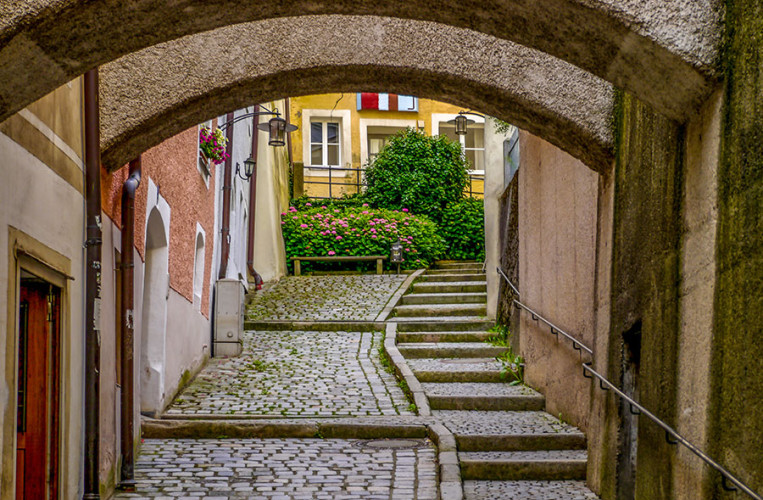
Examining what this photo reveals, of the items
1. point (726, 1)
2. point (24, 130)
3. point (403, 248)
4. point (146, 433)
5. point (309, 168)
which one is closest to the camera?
point (726, 1)

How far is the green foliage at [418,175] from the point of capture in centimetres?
2444

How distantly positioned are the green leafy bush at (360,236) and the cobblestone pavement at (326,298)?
117 centimetres

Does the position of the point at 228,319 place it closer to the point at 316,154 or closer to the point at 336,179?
the point at 336,179

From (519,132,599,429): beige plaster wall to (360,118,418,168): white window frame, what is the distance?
17.1 meters

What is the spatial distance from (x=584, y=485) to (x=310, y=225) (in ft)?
49.3

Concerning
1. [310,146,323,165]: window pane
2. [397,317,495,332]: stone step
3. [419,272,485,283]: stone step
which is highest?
[310,146,323,165]: window pane

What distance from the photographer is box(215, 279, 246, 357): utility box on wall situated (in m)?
13.3

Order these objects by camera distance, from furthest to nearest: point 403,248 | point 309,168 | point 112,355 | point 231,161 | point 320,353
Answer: point 309,168, point 403,248, point 231,161, point 320,353, point 112,355

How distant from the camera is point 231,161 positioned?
15281mm

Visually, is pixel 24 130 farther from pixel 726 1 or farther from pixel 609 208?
pixel 609 208

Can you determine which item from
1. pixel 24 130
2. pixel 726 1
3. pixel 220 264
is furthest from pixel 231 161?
pixel 726 1

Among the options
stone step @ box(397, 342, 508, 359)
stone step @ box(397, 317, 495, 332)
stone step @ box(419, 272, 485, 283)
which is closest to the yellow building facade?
stone step @ box(419, 272, 485, 283)

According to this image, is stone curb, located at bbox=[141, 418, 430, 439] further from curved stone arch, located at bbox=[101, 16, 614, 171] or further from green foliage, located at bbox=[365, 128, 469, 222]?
green foliage, located at bbox=[365, 128, 469, 222]

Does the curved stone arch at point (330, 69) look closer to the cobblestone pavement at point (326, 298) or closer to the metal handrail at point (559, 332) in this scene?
the metal handrail at point (559, 332)
